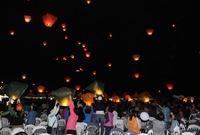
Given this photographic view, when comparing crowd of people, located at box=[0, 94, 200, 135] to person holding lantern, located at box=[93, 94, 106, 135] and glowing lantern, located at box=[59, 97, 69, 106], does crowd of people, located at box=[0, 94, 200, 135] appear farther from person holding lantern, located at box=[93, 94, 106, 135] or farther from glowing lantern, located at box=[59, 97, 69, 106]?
glowing lantern, located at box=[59, 97, 69, 106]

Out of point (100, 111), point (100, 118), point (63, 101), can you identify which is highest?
point (63, 101)

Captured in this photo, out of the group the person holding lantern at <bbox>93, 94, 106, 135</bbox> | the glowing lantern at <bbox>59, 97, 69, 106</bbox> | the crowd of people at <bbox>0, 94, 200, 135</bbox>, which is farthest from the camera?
the glowing lantern at <bbox>59, 97, 69, 106</bbox>

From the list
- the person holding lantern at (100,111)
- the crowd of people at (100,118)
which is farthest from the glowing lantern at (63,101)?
the person holding lantern at (100,111)

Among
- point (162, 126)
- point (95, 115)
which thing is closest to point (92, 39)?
point (95, 115)

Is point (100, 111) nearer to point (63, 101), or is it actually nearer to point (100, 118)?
point (100, 118)

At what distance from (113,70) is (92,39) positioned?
5.58 m

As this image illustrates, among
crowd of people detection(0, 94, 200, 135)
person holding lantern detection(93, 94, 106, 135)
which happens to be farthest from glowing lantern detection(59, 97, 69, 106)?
person holding lantern detection(93, 94, 106, 135)

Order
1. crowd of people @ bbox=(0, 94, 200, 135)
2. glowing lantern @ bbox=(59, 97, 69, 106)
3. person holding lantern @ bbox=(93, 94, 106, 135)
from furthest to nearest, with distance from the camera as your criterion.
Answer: glowing lantern @ bbox=(59, 97, 69, 106)
person holding lantern @ bbox=(93, 94, 106, 135)
crowd of people @ bbox=(0, 94, 200, 135)

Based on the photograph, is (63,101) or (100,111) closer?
(100,111)

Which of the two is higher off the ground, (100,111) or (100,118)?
(100,111)

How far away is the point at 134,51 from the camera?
3909 cm

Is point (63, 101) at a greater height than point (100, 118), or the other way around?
point (63, 101)

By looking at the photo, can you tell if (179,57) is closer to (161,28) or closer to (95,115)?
(161,28)

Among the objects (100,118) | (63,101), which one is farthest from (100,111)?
(63,101)
